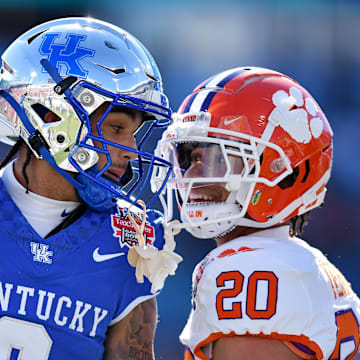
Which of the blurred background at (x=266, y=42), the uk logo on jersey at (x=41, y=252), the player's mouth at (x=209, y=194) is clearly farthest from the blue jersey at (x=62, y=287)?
the blurred background at (x=266, y=42)

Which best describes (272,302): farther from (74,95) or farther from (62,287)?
(74,95)

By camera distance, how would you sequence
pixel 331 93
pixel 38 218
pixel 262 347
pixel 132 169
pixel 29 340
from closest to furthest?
pixel 262 347 < pixel 29 340 < pixel 38 218 < pixel 132 169 < pixel 331 93

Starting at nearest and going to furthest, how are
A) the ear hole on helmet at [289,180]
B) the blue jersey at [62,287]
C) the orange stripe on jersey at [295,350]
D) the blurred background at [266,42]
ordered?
1. the orange stripe on jersey at [295,350]
2. the blue jersey at [62,287]
3. the ear hole on helmet at [289,180]
4. the blurred background at [266,42]

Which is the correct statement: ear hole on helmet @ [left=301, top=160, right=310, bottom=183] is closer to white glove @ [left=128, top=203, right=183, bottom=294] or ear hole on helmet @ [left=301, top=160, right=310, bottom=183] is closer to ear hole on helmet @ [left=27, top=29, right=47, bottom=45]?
white glove @ [left=128, top=203, right=183, bottom=294]

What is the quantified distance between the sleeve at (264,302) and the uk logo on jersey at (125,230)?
306 millimetres

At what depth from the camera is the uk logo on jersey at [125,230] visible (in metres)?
2.09

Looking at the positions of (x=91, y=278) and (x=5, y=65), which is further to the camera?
(x=5, y=65)

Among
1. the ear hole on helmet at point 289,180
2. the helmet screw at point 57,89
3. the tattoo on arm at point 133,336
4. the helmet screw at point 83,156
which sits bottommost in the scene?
the tattoo on arm at point 133,336

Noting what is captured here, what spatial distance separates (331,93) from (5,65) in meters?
3.47

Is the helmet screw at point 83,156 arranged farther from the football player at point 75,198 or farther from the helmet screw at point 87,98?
the helmet screw at point 87,98

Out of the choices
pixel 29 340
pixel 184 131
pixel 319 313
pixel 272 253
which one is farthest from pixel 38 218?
pixel 319 313

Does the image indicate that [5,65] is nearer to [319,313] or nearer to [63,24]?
[63,24]

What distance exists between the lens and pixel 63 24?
7.20 ft

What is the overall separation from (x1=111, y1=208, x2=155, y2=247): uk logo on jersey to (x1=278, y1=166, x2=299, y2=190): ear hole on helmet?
0.41 m
